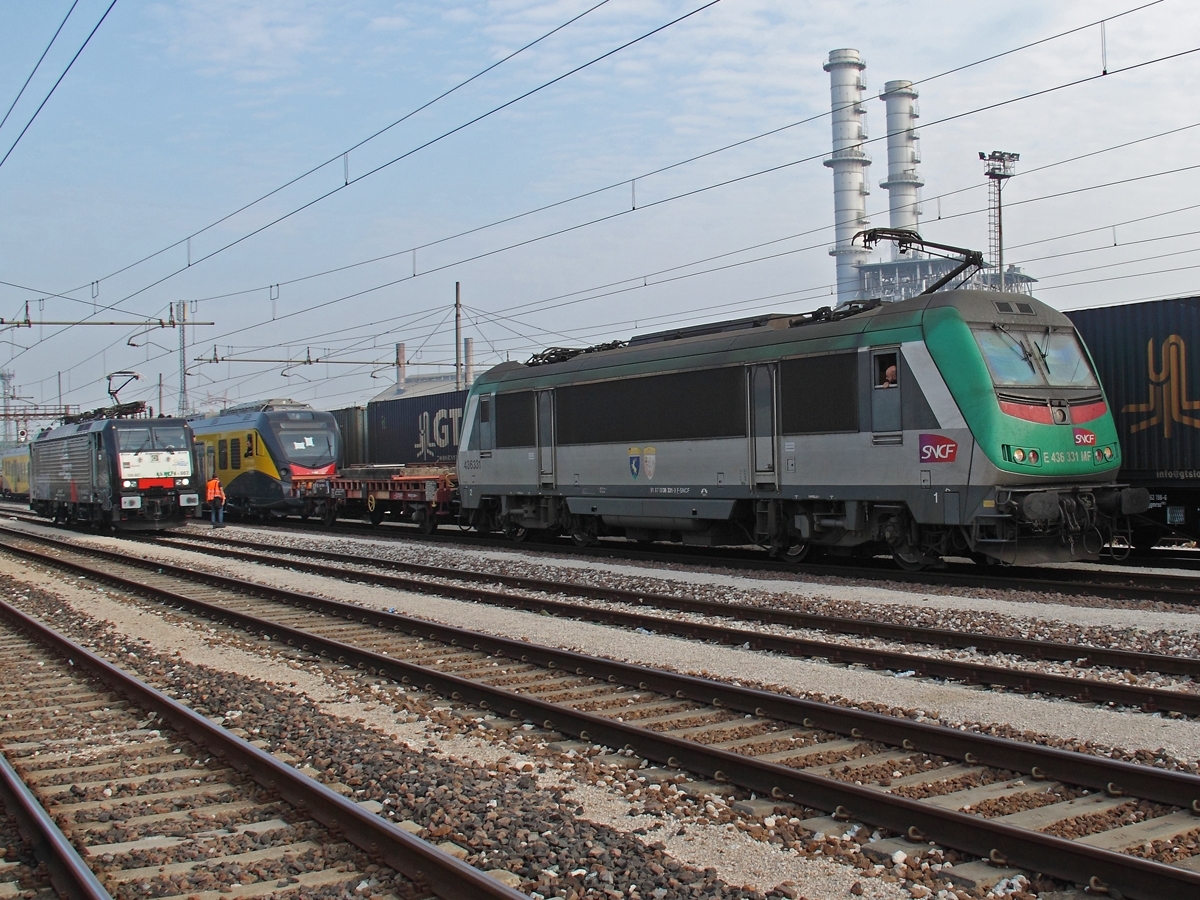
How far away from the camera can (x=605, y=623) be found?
11391 millimetres

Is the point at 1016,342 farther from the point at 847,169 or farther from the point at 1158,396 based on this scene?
the point at 847,169

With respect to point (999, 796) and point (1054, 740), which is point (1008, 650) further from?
point (999, 796)

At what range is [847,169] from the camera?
364ft

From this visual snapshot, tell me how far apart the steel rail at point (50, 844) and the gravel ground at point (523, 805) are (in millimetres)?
1420

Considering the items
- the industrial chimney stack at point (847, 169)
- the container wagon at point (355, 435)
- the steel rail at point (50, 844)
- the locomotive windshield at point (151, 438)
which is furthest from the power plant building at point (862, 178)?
the steel rail at point (50, 844)

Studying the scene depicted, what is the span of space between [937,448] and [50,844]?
10.4m

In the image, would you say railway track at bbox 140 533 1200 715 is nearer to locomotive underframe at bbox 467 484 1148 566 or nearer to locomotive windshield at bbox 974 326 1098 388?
locomotive underframe at bbox 467 484 1148 566

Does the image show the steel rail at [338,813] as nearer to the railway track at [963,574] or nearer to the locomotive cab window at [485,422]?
the railway track at [963,574]

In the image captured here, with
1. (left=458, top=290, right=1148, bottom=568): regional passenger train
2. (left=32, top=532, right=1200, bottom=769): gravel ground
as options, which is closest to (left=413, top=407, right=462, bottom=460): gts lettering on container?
(left=458, top=290, right=1148, bottom=568): regional passenger train

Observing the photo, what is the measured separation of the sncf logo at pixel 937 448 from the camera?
12586mm

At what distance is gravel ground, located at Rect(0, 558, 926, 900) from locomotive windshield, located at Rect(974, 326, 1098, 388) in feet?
26.4

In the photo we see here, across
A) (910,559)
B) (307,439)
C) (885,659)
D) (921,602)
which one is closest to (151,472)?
(307,439)

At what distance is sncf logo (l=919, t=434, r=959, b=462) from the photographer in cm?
1259

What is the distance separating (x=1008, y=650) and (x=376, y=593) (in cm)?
858
